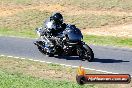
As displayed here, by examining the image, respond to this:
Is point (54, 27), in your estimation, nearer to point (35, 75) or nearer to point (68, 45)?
point (68, 45)

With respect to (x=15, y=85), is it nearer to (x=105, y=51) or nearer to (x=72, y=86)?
(x=72, y=86)

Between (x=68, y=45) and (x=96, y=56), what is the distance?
5.38 feet

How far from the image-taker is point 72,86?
1281 centimetres

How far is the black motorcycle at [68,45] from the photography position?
57.3ft

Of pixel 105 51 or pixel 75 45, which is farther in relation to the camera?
pixel 105 51

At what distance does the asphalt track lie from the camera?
16.7 m

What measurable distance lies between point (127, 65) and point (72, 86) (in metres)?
4.64

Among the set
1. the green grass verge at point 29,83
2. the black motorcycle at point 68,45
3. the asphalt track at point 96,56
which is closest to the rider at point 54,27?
the black motorcycle at point 68,45

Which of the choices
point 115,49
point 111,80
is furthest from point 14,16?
point 111,80

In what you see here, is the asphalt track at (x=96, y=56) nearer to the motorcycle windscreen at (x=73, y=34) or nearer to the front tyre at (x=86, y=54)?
the front tyre at (x=86, y=54)

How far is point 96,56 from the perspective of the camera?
18969 mm

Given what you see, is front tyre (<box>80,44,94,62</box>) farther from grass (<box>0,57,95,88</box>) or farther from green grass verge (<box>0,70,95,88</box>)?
green grass verge (<box>0,70,95,88</box>)

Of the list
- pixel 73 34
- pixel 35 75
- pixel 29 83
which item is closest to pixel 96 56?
pixel 73 34

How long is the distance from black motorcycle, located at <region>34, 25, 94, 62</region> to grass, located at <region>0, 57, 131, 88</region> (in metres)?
1.41
